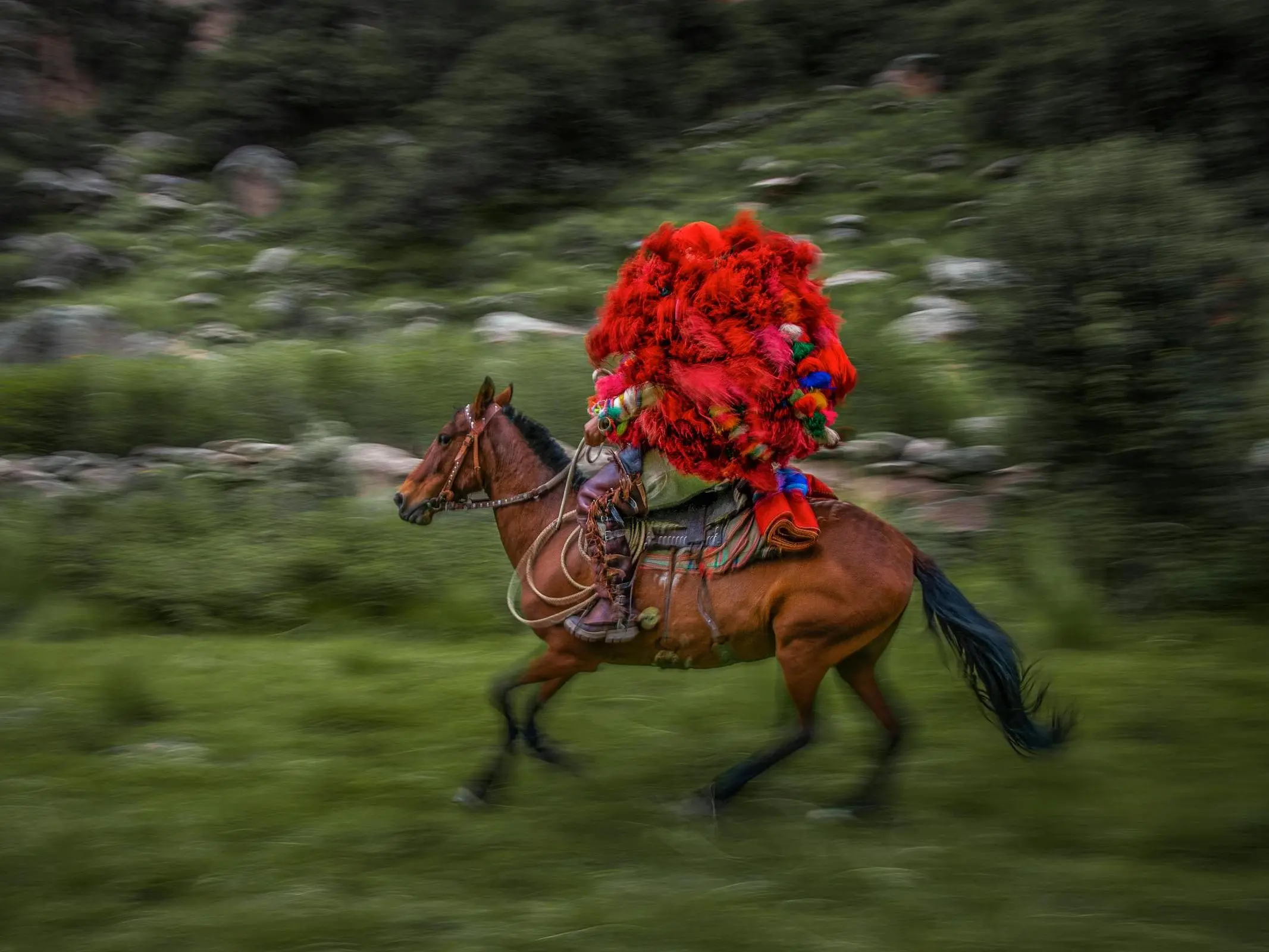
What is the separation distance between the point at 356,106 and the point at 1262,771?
18.5 m

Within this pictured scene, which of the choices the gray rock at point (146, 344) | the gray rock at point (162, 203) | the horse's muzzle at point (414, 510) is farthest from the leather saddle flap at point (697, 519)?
the gray rock at point (162, 203)

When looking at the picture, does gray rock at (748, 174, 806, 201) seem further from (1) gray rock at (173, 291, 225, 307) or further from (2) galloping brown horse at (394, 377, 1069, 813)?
(2) galloping brown horse at (394, 377, 1069, 813)

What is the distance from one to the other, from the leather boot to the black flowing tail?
1.17 m

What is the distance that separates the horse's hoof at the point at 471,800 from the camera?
5.34m

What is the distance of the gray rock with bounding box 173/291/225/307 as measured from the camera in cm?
1545

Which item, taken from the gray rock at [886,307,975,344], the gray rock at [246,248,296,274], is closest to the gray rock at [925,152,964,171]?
the gray rock at [886,307,975,344]

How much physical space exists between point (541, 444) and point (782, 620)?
139cm

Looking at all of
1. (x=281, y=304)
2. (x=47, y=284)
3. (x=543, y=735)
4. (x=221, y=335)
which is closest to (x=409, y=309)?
(x=281, y=304)

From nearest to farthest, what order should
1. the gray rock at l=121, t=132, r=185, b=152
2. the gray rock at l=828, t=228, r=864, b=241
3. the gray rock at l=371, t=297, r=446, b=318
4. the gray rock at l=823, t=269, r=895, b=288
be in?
the gray rock at l=823, t=269, r=895, b=288 → the gray rock at l=371, t=297, r=446, b=318 → the gray rock at l=828, t=228, r=864, b=241 → the gray rock at l=121, t=132, r=185, b=152

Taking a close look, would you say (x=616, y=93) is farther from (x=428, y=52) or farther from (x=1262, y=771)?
(x=1262, y=771)

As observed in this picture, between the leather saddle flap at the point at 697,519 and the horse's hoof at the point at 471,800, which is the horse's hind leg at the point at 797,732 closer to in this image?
the leather saddle flap at the point at 697,519

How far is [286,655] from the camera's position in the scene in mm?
7922

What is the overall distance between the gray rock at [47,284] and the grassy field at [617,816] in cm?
979

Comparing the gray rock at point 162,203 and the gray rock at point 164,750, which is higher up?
the gray rock at point 162,203
